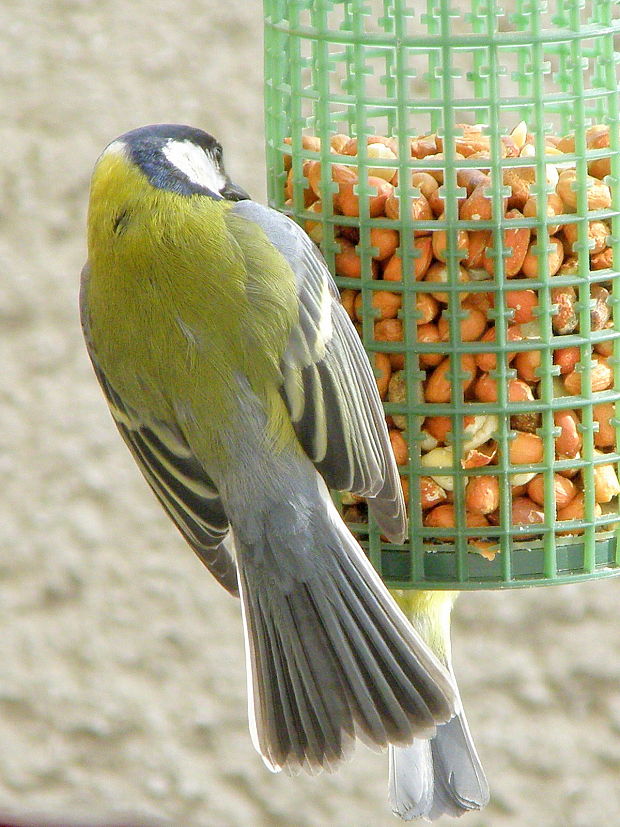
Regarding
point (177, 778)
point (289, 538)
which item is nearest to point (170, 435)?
point (289, 538)

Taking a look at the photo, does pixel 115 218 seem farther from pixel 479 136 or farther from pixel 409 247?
pixel 479 136

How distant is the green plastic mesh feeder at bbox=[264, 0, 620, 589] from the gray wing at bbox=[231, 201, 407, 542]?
114 millimetres

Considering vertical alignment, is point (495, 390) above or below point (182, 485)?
above

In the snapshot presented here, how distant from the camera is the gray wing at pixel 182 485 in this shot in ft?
6.82

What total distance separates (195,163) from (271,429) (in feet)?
1.58

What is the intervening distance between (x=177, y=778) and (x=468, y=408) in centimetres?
225

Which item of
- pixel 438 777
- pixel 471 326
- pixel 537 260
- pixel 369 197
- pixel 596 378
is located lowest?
pixel 438 777

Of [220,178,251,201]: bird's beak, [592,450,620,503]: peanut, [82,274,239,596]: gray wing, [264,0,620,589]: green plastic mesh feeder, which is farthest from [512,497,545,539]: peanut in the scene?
[220,178,251,201]: bird's beak

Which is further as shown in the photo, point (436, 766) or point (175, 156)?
point (436, 766)

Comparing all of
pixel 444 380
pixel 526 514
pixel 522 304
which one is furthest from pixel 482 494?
pixel 522 304

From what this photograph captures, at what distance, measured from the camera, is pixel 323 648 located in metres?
2.07

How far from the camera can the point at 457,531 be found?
2.12m

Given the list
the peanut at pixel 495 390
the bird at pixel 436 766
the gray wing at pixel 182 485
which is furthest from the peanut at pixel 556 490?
the gray wing at pixel 182 485

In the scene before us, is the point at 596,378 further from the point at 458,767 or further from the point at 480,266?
the point at 458,767
